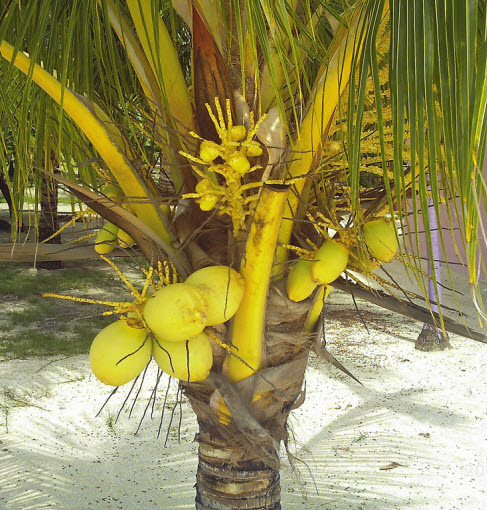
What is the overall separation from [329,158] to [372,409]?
279cm

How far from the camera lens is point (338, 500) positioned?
294 cm

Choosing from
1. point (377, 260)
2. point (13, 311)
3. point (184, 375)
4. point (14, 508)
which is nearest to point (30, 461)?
point (14, 508)

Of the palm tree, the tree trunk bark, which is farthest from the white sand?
the palm tree

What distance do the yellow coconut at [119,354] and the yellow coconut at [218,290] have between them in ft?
0.55

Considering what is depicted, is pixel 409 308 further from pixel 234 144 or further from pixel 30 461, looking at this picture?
pixel 30 461

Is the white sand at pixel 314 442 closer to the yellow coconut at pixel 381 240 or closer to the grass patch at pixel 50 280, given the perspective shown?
the yellow coconut at pixel 381 240

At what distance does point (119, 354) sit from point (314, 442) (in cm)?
235

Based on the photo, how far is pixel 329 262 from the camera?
1589 millimetres

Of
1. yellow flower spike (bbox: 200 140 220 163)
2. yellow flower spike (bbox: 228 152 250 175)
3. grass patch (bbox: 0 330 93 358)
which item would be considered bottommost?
grass patch (bbox: 0 330 93 358)

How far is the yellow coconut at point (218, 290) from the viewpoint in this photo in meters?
1.49

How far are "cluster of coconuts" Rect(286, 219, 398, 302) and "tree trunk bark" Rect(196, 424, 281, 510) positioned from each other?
1.81 feet

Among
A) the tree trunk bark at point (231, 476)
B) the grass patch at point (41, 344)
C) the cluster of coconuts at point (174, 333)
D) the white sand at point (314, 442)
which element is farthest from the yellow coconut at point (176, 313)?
the grass patch at point (41, 344)

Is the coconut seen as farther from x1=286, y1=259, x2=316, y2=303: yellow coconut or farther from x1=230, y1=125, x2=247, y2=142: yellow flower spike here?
x1=230, y1=125, x2=247, y2=142: yellow flower spike

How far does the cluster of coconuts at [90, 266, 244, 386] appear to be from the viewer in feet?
4.61
